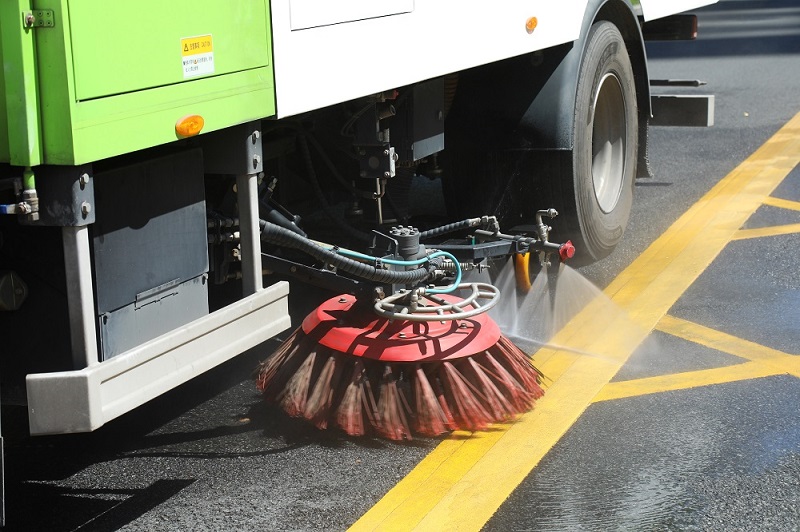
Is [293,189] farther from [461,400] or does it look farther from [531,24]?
[461,400]

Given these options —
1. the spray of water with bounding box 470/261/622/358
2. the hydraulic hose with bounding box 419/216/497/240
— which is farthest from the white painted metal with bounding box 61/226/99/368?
the spray of water with bounding box 470/261/622/358

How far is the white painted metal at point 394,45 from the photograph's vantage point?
125 inches

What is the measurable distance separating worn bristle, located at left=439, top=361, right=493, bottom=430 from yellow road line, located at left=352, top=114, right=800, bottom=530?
0.22 feet

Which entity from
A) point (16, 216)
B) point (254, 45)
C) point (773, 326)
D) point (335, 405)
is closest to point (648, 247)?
point (773, 326)

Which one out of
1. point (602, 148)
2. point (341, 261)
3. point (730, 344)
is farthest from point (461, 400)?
point (602, 148)

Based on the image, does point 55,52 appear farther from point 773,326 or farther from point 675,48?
point 675,48

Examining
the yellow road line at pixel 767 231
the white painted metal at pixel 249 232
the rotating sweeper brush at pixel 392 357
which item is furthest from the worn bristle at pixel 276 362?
the yellow road line at pixel 767 231

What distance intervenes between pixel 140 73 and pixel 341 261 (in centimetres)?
114

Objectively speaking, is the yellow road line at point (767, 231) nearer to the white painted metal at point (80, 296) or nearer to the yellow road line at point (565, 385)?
the yellow road line at point (565, 385)

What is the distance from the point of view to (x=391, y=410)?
3.65m

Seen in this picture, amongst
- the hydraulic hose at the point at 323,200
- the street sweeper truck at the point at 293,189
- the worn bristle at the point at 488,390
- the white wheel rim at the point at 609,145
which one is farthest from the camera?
the white wheel rim at the point at 609,145

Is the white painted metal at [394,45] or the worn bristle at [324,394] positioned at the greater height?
the white painted metal at [394,45]

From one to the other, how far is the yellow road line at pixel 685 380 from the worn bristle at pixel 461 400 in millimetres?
571

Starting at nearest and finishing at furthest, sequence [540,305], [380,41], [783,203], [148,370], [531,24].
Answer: [148,370] → [380,41] → [531,24] → [540,305] → [783,203]
